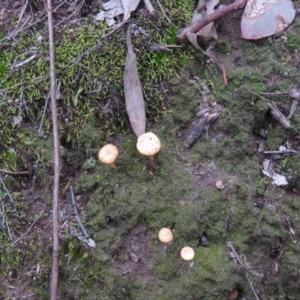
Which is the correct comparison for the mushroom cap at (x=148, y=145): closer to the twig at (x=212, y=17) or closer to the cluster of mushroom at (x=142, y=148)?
the cluster of mushroom at (x=142, y=148)

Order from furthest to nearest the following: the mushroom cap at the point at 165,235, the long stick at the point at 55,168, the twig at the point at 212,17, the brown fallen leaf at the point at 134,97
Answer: the twig at the point at 212,17 < the brown fallen leaf at the point at 134,97 < the mushroom cap at the point at 165,235 < the long stick at the point at 55,168

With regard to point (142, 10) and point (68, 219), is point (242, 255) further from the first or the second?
point (142, 10)

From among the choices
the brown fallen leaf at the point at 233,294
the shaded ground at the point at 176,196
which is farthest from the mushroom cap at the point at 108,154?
the brown fallen leaf at the point at 233,294

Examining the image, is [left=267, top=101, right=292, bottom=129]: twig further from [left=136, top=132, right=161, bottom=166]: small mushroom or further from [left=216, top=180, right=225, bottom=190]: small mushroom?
[left=136, top=132, right=161, bottom=166]: small mushroom

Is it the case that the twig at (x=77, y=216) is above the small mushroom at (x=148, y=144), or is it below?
below

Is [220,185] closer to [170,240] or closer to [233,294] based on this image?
[170,240]

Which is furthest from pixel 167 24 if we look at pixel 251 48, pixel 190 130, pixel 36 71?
pixel 36 71

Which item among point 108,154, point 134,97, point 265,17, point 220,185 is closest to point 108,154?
point 108,154
